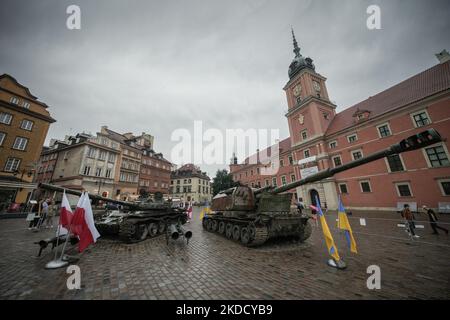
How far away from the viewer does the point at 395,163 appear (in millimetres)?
18312

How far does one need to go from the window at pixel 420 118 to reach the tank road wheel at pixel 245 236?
71.5 feet

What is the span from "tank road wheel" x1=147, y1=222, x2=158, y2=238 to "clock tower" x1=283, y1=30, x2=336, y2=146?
2463 cm

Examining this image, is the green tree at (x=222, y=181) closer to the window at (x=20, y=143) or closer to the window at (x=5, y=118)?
the window at (x=20, y=143)

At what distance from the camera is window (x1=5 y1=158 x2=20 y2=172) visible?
18234mm

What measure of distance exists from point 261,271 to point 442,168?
71.5ft

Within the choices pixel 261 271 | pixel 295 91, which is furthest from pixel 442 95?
pixel 261 271

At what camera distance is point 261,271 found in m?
4.45

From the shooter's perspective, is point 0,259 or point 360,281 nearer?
point 360,281

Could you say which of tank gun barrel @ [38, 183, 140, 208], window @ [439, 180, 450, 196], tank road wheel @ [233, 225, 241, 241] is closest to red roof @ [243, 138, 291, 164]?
window @ [439, 180, 450, 196]

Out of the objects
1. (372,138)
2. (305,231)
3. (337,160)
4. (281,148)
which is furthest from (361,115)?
(305,231)

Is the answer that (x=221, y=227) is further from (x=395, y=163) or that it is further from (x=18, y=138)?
(x=18, y=138)

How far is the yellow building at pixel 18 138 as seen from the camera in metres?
17.8
